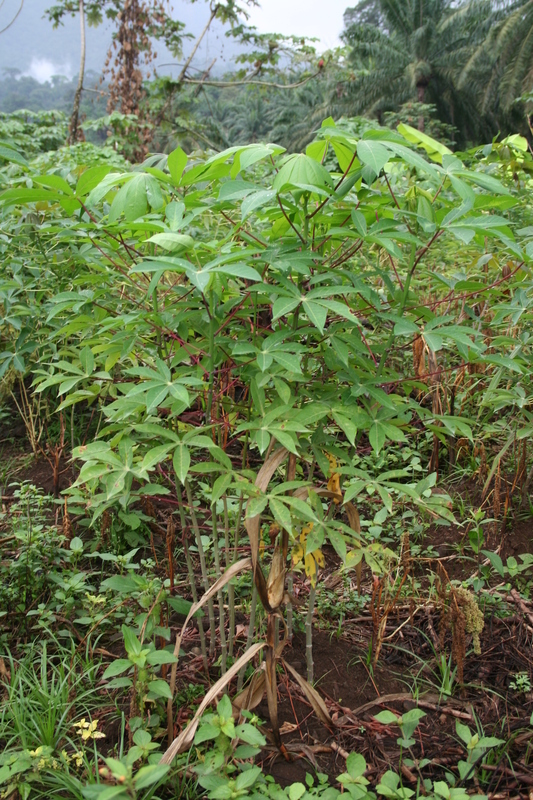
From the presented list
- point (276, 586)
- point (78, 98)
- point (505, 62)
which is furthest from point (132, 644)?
point (505, 62)

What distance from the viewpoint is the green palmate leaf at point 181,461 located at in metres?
1.21

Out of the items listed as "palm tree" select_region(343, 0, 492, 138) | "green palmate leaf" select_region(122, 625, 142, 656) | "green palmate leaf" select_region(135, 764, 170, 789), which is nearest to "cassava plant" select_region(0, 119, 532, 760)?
"green palmate leaf" select_region(122, 625, 142, 656)

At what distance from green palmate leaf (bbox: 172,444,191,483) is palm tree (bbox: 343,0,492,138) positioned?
26908 millimetres

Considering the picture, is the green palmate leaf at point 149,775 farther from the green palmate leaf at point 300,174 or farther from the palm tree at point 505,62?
the palm tree at point 505,62

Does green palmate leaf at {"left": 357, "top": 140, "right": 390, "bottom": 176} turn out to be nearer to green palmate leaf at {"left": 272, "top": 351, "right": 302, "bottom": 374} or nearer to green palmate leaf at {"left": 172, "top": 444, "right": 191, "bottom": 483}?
green palmate leaf at {"left": 272, "top": 351, "right": 302, "bottom": 374}

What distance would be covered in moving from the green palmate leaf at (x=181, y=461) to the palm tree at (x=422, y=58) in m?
26.9

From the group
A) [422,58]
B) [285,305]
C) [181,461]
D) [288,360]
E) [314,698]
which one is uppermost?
[422,58]

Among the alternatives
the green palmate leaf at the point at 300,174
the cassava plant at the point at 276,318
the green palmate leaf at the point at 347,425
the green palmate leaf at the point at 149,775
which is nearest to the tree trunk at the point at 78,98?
the cassava plant at the point at 276,318

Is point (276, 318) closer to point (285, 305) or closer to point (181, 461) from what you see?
point (285, 305)

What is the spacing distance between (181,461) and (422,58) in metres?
28.7

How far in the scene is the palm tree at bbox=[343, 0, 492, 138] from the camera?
2455cm

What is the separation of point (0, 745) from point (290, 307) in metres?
1.33

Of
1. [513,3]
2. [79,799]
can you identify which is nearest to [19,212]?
[79,799]

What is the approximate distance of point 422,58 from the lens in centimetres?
2514
